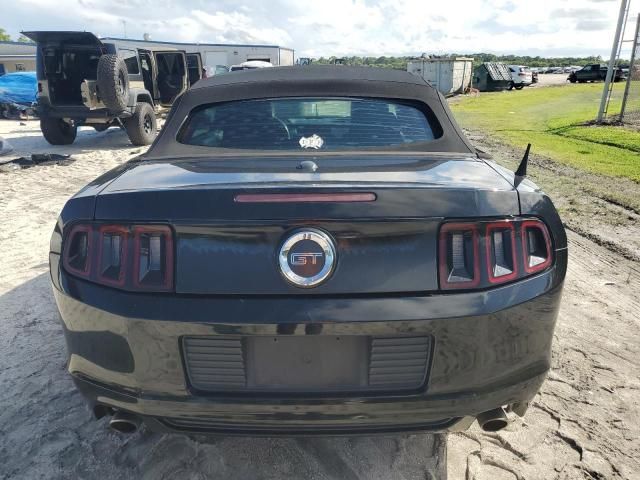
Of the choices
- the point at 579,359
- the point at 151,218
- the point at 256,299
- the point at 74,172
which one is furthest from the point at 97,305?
the point at 74,172

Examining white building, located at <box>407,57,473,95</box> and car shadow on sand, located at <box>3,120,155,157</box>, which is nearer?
car shadow on sand, located at <box>3,120,155,157</box>

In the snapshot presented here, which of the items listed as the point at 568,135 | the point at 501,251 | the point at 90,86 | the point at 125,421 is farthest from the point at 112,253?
the point at 568,135

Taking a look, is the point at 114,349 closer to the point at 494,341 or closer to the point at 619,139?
the point at 494,341

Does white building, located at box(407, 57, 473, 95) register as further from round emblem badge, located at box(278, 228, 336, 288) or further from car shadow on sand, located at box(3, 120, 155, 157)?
round emblem badge, located at box(278, 228, 336, 288)

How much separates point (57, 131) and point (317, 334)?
1265 cm

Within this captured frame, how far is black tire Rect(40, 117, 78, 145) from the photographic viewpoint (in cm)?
1192

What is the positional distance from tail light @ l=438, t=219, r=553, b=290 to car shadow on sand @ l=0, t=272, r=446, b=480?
825mm

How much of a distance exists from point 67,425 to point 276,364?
1.48 m

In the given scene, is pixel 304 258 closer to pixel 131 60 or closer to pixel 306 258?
pixel 306 258

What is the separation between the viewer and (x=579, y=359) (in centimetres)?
312

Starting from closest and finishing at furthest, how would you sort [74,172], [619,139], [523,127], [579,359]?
[579,359]
[74,172]
[619,139]
[523,127]

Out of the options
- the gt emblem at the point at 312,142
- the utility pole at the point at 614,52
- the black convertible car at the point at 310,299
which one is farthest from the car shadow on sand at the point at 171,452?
the utility pole at the point at 614,52

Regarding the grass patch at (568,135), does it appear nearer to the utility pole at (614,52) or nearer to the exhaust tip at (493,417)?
the utility pole at (614,52)

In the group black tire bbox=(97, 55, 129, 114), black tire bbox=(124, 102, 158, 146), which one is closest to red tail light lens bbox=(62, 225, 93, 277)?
black tire bbox=(97, 55, 129, 114)
